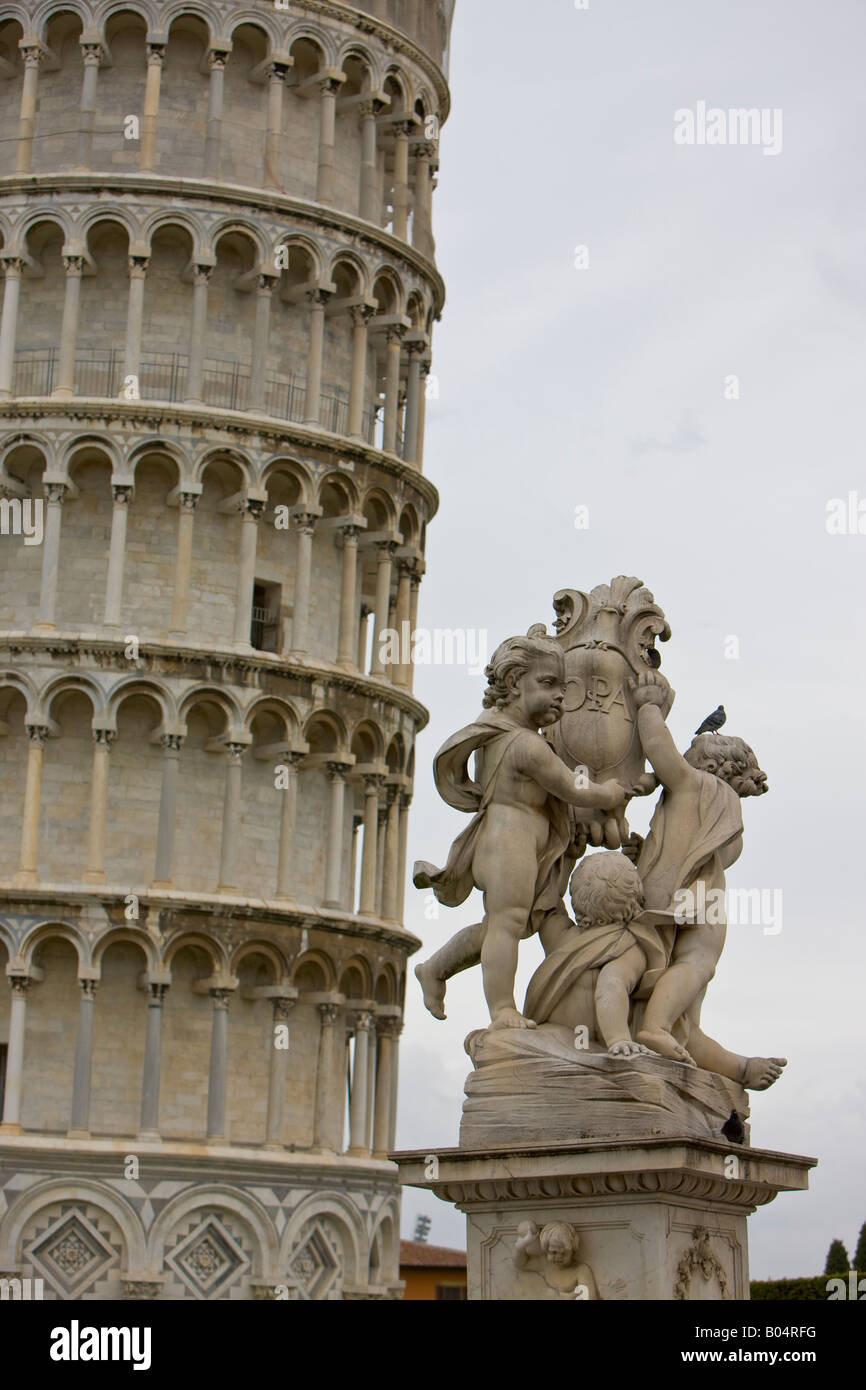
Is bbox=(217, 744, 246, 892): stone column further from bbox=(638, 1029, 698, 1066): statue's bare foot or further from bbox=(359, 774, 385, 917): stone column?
bbox=(638, 1029, 698, 1066): statue's bare foot

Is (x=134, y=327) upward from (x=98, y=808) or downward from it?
upward

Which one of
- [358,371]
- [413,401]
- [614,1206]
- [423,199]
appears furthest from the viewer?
[423,199]

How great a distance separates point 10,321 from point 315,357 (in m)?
6.13

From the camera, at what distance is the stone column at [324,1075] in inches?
1816

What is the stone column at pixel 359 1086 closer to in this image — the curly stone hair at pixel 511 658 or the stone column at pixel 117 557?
the stone column at pixel 117 557

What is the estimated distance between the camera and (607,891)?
11.0m

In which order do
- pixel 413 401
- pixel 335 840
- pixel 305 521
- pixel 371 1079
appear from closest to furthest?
pixel 335 840 < pixel 305 521 < pixel 371 1079 < pixel 413 401

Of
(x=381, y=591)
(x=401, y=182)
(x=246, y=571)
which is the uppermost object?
(x=401, y=182)

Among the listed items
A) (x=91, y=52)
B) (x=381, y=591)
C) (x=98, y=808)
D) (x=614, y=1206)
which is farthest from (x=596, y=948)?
(x=91, y=52)

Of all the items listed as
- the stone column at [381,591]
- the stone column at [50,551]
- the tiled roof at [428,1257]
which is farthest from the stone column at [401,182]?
the tiled roof at [428,1257]

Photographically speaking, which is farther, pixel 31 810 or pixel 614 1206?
pixel 31 810

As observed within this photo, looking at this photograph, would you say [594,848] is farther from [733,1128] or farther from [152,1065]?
[152,1065]

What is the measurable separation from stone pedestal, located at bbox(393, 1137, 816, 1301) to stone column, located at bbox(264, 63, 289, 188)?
39262 mm

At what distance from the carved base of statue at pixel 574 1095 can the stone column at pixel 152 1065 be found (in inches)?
1313
